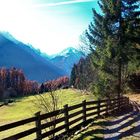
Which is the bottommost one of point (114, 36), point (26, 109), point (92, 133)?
point (92, 133)

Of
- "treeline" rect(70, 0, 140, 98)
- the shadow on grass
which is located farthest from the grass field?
the shadow on grass

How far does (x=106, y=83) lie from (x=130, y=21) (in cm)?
810

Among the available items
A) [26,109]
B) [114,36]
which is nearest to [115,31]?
[114,36]

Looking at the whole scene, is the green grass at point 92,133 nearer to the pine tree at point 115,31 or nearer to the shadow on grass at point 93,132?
the shadow on grass at point 93,132

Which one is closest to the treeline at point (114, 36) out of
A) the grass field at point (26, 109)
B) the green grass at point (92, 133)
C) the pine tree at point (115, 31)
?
the pine tree at point (115, 31)

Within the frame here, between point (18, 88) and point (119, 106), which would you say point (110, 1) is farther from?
point (18, 88)

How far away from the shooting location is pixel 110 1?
3788 cm

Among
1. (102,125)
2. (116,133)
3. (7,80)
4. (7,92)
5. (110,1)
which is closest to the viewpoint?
(116,133)

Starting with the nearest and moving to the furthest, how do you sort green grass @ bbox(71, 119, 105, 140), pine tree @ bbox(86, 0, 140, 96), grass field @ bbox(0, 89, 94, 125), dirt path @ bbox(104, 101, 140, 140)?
green grass @ bbox(71, 119, 105, 140) < dirt path @ bbox(104, 101, 140, 140) < pine tree @ bbox(86, 0, 140, 96) < grass field @ bbox(0, 89, 94, 125)

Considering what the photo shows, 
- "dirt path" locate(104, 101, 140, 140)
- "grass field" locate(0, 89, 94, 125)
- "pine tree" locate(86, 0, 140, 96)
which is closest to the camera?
"dirt path" locate(104, 101, 140, 140)

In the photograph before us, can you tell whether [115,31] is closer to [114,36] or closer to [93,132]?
[114,36]

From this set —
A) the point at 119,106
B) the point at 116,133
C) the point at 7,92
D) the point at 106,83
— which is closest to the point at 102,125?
the point at 116,133

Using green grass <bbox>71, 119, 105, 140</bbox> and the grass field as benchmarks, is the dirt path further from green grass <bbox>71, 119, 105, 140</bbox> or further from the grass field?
the grass field

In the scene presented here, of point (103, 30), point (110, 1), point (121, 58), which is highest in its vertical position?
point (110, 1)
